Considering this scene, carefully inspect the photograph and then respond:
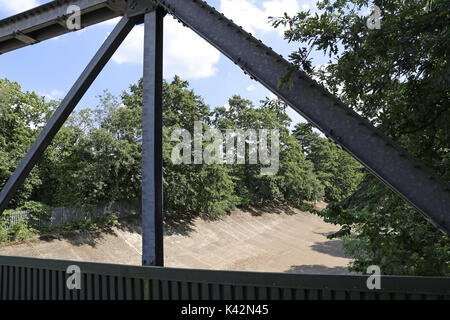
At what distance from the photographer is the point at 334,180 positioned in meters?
55.0

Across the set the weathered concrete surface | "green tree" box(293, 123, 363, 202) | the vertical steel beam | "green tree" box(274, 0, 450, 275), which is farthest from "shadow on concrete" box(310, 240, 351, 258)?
"green tree" box(293, 123, 363, 202)

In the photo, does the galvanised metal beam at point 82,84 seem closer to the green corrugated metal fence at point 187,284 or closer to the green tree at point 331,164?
the green corrugated metal fence at point 187,284

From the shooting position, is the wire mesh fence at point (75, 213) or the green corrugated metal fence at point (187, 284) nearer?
the green corrugated metal fence at point (187, 284)

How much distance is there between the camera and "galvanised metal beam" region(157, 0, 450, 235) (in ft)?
8.91

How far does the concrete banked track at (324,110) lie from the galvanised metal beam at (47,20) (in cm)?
50

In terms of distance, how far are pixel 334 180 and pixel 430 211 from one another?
55002mm

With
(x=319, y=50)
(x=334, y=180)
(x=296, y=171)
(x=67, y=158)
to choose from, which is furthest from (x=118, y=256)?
(x=334, y=180)

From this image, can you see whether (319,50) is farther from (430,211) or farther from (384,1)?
(430,211)

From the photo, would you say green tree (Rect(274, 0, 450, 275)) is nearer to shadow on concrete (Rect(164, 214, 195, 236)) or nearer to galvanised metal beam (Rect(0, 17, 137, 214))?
galvanised metal beam (Rect(0, 17, 137, 214))

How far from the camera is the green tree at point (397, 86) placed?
128 inches

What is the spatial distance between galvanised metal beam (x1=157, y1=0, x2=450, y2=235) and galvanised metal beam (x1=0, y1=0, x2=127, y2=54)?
5.82 feet

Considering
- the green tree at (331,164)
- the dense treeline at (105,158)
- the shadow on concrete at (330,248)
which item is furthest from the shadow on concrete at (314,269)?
the green tree at (331,164)
